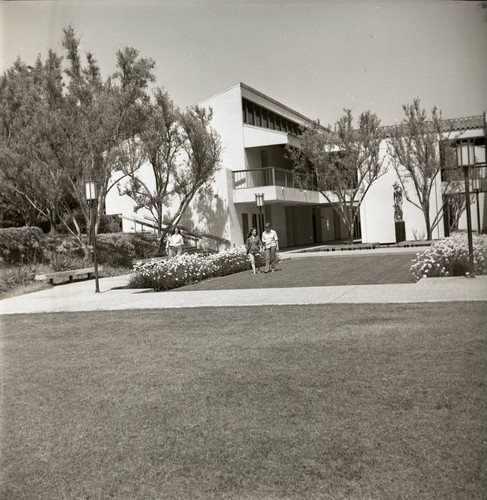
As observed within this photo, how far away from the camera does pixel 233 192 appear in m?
32.9

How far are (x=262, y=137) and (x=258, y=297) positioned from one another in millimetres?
22291

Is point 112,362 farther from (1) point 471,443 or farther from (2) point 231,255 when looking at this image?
(2) point 231,255

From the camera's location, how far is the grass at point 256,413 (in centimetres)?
390

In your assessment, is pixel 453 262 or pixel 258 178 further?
pixel 258 178

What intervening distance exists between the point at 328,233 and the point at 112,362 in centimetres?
4289

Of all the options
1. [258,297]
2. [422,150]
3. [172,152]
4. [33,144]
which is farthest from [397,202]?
[258,297]

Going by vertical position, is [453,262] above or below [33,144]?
below

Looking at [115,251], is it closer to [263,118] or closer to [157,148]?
[157,148]

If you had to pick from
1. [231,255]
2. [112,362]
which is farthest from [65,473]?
[231,255]

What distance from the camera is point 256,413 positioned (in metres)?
5.13

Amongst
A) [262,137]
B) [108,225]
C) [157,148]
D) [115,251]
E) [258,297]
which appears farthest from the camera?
[262,137]

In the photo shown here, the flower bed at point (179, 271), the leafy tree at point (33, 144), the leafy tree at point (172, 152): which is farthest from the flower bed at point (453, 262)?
the leafy tree at point (172, 152)

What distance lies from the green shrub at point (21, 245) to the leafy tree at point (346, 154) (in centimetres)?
1523

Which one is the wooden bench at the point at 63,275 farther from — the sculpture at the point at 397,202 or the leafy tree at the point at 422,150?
the sculpture at the point at 397,202
